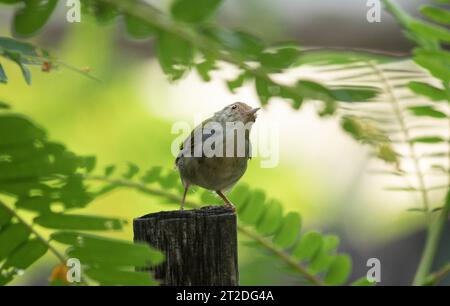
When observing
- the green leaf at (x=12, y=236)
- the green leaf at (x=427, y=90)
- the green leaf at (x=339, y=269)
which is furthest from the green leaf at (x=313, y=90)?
the green leaf at (x=339, y=269)

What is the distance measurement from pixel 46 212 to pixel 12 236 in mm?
59

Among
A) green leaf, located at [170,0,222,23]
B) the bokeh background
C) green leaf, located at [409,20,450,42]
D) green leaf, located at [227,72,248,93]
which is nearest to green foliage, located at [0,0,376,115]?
green leaf, located at [170,0,222,23]

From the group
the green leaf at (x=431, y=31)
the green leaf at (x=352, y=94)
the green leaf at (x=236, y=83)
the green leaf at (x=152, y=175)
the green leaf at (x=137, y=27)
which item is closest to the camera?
the green leaf at (x=137, y=27)

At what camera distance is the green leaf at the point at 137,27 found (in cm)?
123

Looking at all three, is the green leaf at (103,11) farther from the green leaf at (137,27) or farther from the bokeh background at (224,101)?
the bokeh background at (224,101)

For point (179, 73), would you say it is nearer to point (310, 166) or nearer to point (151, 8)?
point (151, 8)

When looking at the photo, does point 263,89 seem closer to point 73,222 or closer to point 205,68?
point 205,68

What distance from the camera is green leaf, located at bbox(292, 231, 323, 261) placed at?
6.70ft

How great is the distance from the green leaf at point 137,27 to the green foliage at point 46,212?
0.75 feet

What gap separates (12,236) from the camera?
46.4 inches

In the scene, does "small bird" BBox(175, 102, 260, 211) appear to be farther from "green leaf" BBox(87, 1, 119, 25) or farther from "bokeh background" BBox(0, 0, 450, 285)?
"bokeh background" BBox(0, 0, 450, 285)
